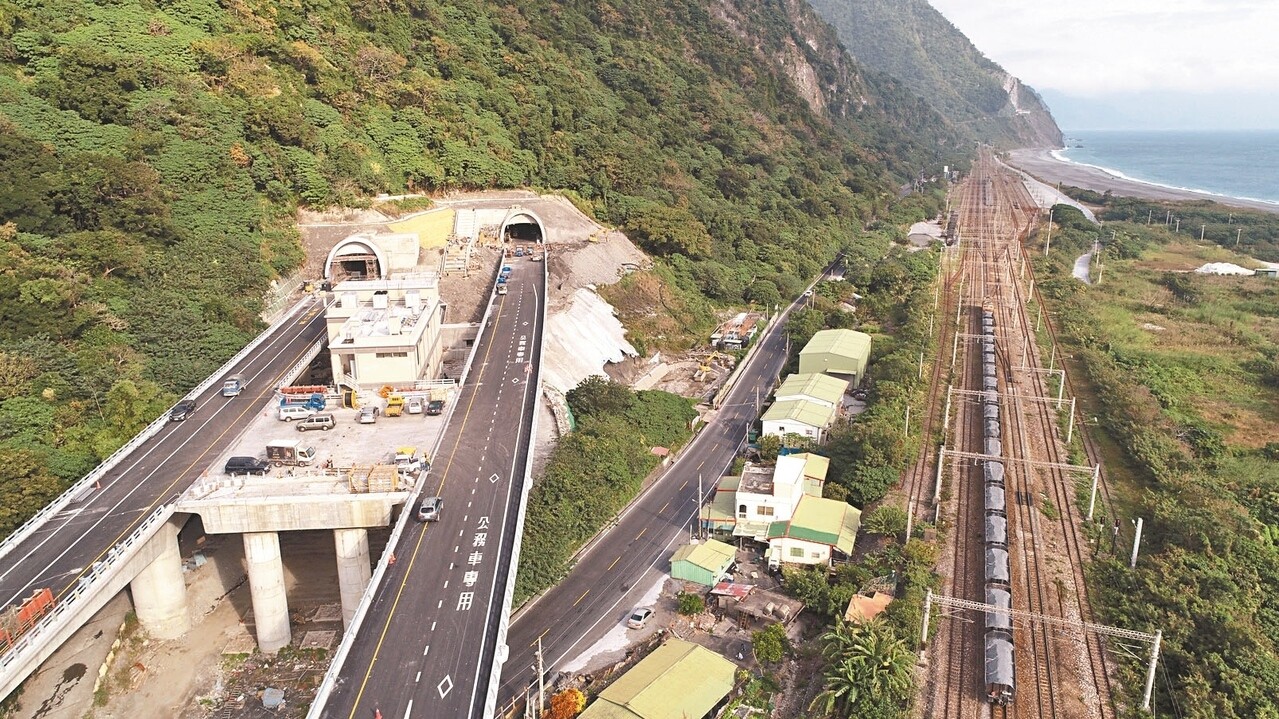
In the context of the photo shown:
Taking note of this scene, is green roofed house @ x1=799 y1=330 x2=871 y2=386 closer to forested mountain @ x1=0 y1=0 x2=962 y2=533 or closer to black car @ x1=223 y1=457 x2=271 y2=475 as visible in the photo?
forested mountain @ x1=0 y1=0 x2=962 y2=533

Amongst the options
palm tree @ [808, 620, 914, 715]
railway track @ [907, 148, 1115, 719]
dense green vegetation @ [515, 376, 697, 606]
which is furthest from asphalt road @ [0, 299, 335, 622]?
railway track @ [907, 148, 1115, 719]

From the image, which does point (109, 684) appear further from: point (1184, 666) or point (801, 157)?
point (801, 157)

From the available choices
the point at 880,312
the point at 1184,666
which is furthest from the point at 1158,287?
the point at 1184,666

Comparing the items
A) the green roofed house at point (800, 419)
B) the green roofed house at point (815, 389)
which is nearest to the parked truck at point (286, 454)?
the green roofed house at point (800, 419)

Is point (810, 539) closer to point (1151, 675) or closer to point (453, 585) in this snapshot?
point (1151, 675)

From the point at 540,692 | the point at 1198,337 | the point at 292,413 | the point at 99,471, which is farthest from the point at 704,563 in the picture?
the point at 1198,337
